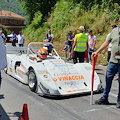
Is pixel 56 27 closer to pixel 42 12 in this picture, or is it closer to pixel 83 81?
pixel 42 12

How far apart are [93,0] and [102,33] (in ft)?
24.5

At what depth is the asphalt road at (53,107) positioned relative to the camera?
14.6 ft

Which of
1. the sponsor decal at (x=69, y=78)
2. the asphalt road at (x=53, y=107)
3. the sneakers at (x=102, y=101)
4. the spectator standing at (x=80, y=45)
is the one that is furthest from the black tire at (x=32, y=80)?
the spectator standing at (x=80, y=45)

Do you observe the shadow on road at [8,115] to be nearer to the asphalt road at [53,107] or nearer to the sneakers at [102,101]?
the asphalt road at [53,107]

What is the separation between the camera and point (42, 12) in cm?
3806

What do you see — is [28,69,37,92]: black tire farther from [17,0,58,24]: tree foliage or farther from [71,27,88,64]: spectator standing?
[17,0,58,24]: tree foliage

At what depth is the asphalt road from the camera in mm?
4454

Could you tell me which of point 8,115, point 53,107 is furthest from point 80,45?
point 8,115

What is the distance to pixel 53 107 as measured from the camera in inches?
197

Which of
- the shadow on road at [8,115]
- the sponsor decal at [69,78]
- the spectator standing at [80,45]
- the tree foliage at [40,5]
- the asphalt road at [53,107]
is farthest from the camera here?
the tree foliage at [40,5]

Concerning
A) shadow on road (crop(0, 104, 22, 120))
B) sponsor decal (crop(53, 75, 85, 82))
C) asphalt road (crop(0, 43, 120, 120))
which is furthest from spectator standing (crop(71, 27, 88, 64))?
shadow on road (crop(0, 104, 22, 120))

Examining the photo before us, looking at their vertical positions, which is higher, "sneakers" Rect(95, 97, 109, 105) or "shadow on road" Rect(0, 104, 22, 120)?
"sneakers" Rect(95, 97, 109, 105)

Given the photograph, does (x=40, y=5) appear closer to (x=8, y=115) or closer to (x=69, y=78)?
(x=69, y=78)

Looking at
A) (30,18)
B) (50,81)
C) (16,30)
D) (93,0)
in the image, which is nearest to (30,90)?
(50,81)
